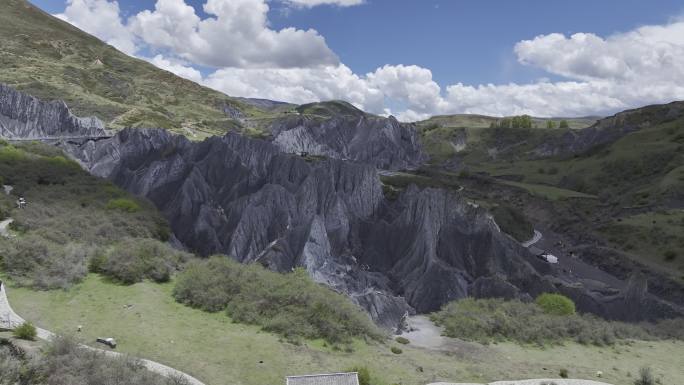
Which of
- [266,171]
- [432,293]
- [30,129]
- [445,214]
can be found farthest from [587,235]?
[30,129]

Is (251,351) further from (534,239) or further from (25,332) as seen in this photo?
(534,239)

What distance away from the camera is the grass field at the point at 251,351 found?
2416 centimetres

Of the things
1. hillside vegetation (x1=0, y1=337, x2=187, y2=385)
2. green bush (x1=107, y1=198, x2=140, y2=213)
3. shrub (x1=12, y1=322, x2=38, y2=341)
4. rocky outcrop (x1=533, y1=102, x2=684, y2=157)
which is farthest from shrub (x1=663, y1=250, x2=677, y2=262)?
rocky outcrop (x1=533, y1=102, x2=684, y2=157)

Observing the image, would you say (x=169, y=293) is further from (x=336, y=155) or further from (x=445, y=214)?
(x=336, y=155)

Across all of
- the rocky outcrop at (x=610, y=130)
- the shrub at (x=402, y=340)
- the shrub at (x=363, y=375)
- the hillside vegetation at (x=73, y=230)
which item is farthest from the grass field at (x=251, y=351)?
the rocky outcrop at (x=610, y=130)

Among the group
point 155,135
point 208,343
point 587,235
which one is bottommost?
point 208,343

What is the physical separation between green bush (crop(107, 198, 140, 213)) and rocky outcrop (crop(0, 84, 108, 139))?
209ft

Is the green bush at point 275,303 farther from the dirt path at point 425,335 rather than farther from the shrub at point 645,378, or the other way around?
the shrub at point 645,378

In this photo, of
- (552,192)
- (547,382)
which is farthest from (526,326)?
(552,192)

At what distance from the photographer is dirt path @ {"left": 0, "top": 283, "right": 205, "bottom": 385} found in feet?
71.7

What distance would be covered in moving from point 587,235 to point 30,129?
350 ft

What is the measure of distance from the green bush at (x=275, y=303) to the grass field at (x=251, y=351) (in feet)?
2.72

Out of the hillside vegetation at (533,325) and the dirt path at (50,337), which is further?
the hillside vegetation at (533,325)

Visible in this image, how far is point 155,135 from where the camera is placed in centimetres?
8006
